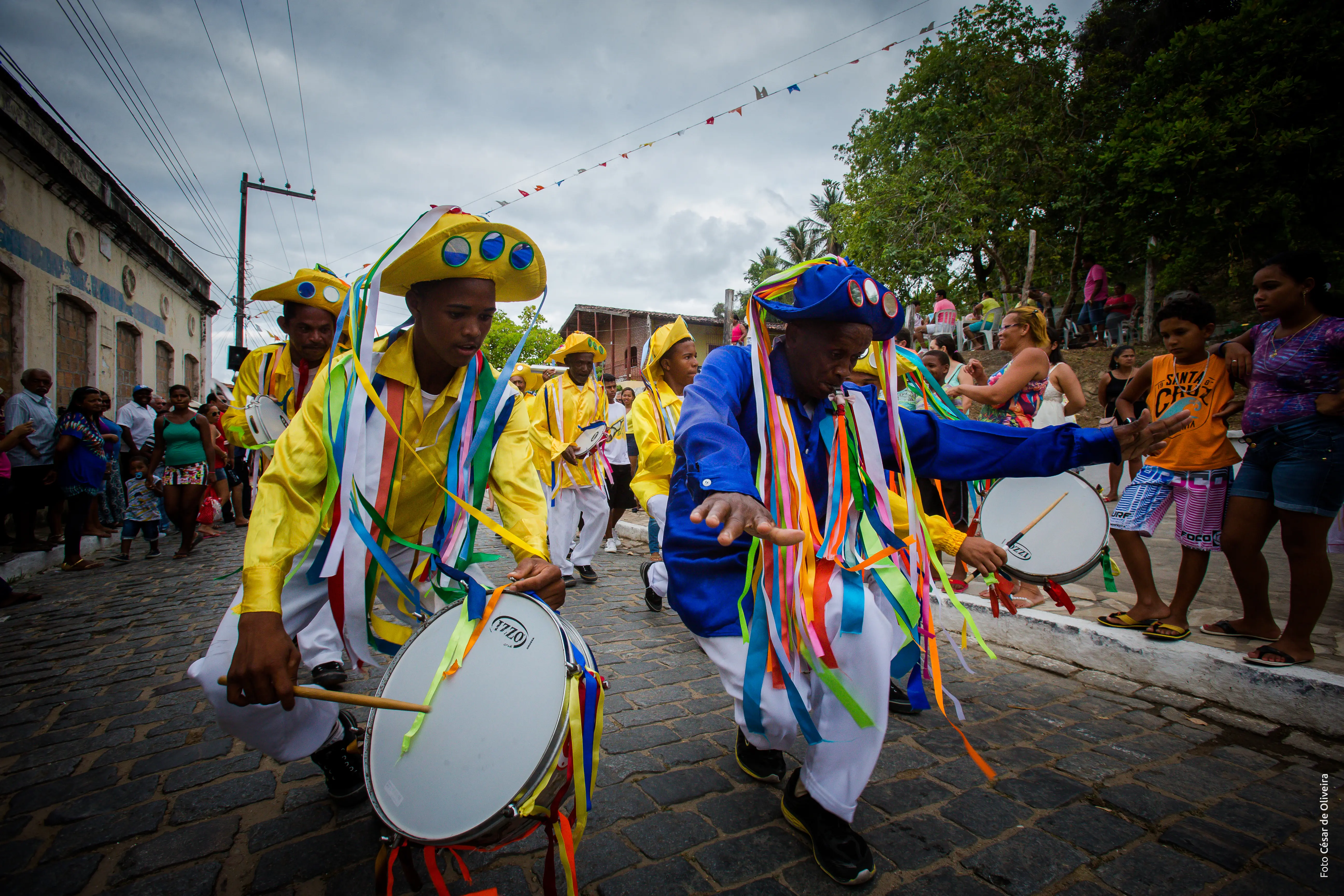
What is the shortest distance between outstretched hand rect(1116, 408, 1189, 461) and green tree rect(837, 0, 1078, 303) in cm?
1813

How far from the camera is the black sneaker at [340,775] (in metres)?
2.23

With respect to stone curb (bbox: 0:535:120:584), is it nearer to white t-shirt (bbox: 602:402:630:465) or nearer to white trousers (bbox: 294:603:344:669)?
white trousers (bbox: 294:603:344:669)

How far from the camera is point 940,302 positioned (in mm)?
16188

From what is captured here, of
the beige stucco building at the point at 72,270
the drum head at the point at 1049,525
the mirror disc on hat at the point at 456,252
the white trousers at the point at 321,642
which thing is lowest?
the white trousers at the point at 321,642

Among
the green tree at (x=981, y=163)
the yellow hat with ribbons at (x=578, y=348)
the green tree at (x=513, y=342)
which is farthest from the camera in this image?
the green tree at (x=513, y=342)

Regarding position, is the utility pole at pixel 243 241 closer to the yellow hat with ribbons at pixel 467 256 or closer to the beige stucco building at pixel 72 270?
the beige stucco building at pixel 72 270

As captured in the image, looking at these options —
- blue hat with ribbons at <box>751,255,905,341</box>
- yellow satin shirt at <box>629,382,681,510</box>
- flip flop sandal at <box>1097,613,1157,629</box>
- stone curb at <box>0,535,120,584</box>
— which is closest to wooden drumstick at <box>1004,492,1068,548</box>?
flip flop sandal at <box>1097,613,1157,629</box>

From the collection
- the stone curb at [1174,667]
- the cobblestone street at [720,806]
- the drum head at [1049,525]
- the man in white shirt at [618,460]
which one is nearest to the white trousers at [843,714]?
the cobblestone street at [720,806]

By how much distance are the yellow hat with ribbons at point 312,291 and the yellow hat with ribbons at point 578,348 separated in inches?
104

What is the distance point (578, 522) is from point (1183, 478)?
15.2ft

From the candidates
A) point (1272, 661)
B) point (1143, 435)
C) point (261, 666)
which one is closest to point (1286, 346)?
point (1272, 661)

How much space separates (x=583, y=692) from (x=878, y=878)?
3.59 ft

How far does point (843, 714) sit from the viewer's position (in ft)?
6.33

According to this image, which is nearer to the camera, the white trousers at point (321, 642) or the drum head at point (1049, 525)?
the drum head at point (1049, 525)
